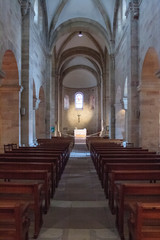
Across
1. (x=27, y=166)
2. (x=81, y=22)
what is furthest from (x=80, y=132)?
(x=27, y=166)

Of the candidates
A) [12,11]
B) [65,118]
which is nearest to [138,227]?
[12,11]

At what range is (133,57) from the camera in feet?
41.2

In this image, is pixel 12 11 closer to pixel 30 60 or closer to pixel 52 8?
pixel 30 60

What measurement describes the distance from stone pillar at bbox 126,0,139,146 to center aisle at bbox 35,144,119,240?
6.34 meters

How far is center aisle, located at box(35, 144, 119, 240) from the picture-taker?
11.8 ft

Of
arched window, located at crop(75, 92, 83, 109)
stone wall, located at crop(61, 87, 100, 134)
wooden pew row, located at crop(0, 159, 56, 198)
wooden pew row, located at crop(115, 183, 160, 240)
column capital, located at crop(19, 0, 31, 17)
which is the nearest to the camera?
wooden pew row, located at crop(115, 183, 160, 240)

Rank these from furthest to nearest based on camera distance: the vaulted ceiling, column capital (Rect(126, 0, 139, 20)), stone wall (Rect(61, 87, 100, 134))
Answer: stone wall (Rect(61, 87, 100, 134))
the vaulted ceiling
column capital (Rect(126, 0, 139, 20))

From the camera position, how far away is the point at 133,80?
1246 centimetres

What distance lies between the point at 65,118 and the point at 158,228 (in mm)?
36296

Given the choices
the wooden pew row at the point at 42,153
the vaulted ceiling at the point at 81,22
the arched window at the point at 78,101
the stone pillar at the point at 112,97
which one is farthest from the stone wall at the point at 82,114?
the wooden pew row at the point at 42,153

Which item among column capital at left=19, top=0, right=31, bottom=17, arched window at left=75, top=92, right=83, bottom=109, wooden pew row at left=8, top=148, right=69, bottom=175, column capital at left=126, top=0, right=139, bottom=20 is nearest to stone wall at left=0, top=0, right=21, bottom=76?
column capital at left=19, top=0, right=31, bottom=17

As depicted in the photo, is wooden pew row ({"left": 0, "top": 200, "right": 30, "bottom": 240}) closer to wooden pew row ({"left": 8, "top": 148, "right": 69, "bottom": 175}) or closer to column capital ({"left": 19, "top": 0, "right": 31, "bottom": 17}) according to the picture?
wooden pew row ({"left": 8, "top": 148, "right": 69, "bottom": 175})

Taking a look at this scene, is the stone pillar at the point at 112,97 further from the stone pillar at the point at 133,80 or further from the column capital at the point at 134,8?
the column capital at the point at 134,8

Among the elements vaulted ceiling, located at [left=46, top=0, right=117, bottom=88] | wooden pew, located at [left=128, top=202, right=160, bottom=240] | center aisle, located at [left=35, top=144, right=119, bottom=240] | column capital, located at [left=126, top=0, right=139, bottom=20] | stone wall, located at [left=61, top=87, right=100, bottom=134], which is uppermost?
vaulted ceiling, located at [left=46, top=0, right=117, bottom=88]
